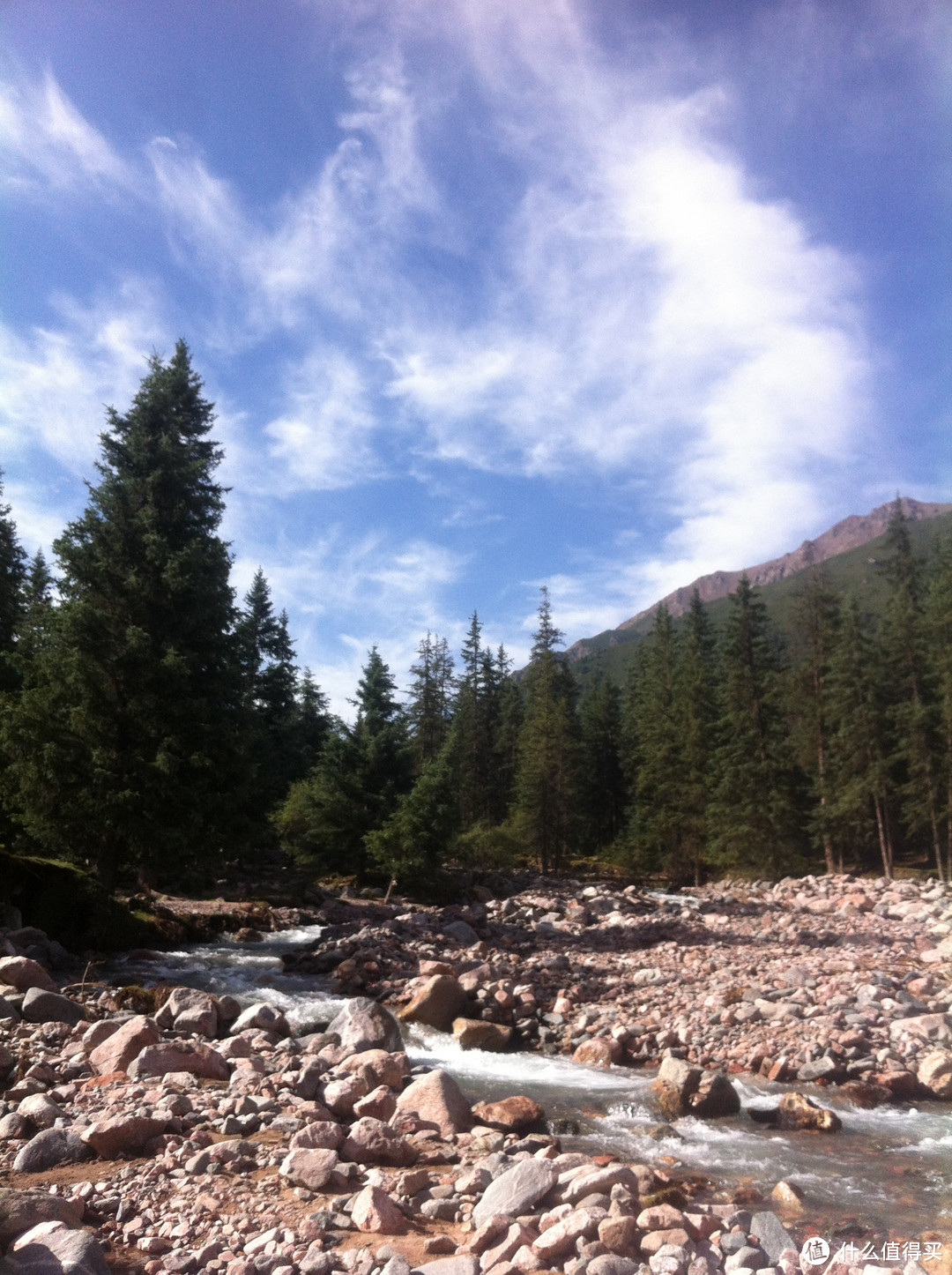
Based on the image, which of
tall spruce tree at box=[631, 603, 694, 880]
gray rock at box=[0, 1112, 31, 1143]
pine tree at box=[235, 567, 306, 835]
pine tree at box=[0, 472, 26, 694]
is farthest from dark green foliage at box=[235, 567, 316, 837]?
gray rock at box=[0, 1112, 31, 1143]

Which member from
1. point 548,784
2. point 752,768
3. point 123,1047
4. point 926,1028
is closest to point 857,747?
point 752,768

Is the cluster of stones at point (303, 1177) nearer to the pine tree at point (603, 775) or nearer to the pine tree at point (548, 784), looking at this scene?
the pine tree at point (548, 784)

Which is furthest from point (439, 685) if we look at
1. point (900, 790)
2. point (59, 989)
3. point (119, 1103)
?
point (119, 1103)

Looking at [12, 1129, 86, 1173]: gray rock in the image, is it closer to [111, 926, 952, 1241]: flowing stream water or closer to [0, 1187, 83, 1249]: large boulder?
[0, 1187, 83, 1249]: large boulder

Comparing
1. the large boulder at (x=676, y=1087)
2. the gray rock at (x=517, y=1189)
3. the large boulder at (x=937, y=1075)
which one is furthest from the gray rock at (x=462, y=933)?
the gray rock at (x=517, y=1189)

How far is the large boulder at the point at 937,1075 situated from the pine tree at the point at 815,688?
2768 cm

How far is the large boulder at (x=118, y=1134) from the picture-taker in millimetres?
6711

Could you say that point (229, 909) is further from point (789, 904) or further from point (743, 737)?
point (743, 737)

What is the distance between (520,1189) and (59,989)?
8.71 meters

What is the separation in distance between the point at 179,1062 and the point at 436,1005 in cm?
545

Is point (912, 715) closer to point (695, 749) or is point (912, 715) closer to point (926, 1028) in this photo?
point (695, 749)

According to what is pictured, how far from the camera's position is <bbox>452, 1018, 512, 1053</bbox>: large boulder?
1253cm

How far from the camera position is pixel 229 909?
72.5ft

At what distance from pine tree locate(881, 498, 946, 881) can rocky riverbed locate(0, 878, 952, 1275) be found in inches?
728
